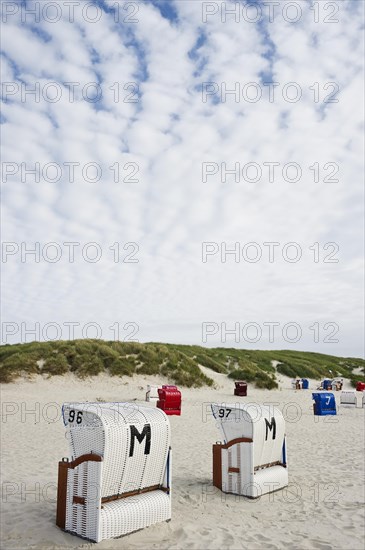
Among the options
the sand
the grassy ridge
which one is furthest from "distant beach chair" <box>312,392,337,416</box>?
the grassy ridge

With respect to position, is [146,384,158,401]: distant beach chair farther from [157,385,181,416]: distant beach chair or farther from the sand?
the sand

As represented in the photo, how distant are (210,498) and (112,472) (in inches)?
108

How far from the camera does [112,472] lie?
6047 mm

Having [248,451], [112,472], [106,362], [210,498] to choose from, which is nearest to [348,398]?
[106,362]

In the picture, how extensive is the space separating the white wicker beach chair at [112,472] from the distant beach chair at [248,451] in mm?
1879

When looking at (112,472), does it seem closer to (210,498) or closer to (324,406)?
(210,498)

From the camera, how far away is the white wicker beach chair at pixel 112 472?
595 cm

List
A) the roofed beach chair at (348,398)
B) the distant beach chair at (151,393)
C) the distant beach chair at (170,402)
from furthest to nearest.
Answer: the roofed beach chair at (348,398), the distant beach chair at (151,393), the distant beach chair at (170,402)

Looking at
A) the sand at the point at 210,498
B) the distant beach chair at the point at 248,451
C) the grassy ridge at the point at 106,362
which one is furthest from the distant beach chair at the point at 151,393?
the distant beach chair at the point at 248,451

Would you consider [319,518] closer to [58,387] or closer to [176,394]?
[176,394]

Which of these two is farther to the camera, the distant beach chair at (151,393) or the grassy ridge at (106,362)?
the grassy ridge at (106,362)

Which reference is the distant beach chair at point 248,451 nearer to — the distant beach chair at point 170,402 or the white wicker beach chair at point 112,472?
the white wicker beach chair at point 112,472

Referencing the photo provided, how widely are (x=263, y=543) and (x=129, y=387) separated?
24014 millimetres

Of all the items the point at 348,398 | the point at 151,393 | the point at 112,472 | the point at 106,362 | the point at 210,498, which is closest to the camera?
the point at 112,472
